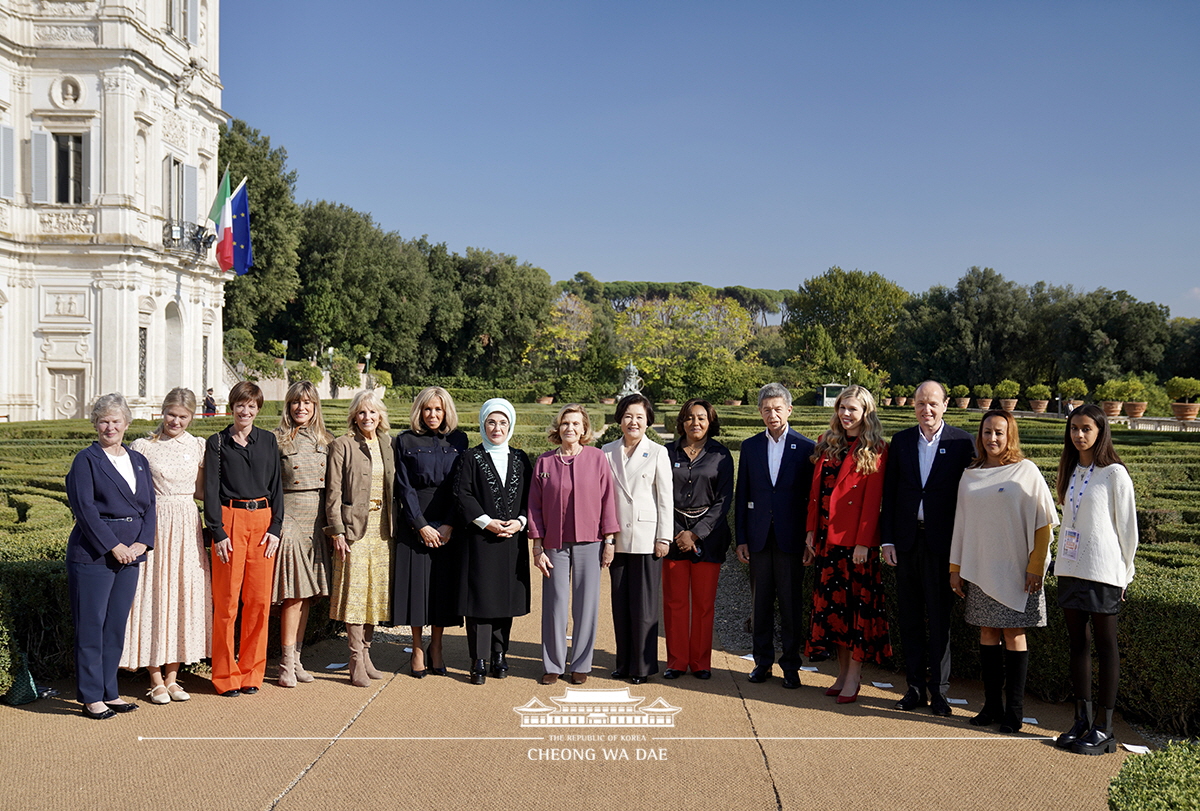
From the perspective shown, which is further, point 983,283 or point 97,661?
point 983,283

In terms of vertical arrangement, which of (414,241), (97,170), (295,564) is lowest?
(295,564)

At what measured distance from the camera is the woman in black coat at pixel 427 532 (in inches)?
185

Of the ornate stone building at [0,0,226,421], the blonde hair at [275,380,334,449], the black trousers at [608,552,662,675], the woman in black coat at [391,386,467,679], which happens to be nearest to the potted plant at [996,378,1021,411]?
the ornate stone building at [0,0,226,421]

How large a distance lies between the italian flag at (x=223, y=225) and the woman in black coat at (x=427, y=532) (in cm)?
2091

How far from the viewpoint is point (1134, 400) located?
1046 inches

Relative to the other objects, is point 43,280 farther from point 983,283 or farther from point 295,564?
point 983,283

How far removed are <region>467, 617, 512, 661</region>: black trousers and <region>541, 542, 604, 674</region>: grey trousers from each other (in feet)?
0.89

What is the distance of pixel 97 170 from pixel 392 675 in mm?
20983

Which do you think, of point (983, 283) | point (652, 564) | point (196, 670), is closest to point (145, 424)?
point (196, 670)

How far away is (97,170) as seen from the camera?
21.1m

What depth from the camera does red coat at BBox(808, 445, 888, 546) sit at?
4.43 metres

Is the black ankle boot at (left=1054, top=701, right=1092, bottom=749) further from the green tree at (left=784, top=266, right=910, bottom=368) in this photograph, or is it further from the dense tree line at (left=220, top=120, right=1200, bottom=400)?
the green tree at (left=784, top=266, right=910, bottom=368)

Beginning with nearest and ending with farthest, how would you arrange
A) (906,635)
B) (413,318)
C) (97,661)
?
(97,661) < (906,635) < (413,318)

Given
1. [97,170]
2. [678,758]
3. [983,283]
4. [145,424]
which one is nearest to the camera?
[678,758]
